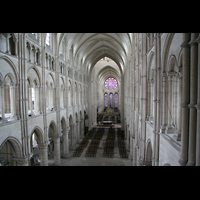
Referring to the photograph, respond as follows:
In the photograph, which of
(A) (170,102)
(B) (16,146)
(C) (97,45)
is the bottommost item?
(B) (16,146)

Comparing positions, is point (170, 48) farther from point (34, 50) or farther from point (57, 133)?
point (57, 133)

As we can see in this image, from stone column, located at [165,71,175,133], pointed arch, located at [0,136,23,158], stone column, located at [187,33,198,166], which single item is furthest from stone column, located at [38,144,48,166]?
stone column, located at [187,33,198,166]

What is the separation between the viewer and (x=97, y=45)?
28.0 meters

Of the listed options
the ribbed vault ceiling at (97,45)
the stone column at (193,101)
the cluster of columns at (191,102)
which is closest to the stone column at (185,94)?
the cluster of columns at (191,102)

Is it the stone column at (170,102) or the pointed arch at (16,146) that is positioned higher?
the stone column at (170,102)

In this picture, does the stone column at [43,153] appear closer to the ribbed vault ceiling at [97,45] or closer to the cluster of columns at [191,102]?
the cluster of columns at [191,102]

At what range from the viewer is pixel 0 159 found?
13109 mm

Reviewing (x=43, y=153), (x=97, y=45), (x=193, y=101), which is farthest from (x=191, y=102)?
(x=97, y=45)

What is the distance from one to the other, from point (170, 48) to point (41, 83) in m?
10.7

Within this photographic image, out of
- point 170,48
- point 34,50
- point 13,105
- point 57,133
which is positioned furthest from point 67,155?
point 170,48

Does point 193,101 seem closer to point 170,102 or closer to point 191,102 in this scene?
point 191,102

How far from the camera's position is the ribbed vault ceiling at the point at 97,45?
20094 millimetres

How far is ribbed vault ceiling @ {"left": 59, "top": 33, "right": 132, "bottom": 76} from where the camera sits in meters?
20.1
